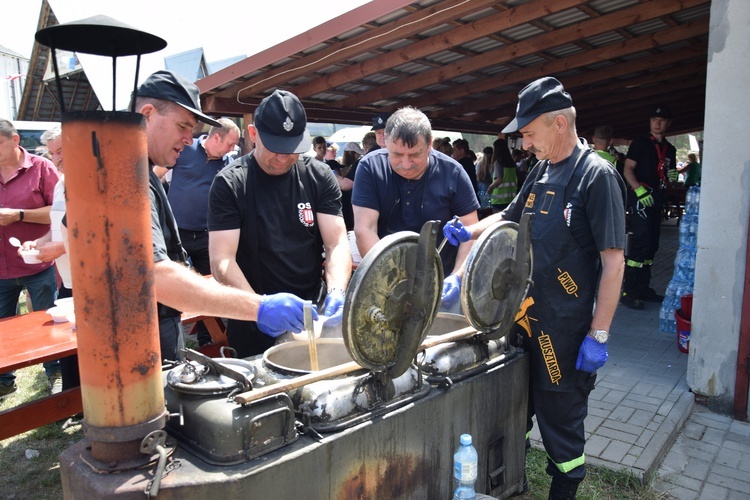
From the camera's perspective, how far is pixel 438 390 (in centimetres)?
202

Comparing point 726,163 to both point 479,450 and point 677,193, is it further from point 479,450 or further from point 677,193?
point 677,193

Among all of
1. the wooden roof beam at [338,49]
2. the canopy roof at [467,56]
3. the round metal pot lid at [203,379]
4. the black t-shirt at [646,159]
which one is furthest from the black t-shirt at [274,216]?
the black t-shirt at [646,159]

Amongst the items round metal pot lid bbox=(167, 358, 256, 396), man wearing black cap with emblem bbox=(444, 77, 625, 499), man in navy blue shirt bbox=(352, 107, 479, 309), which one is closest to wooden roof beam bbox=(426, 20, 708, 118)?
man in navy blue shirt bbox=(352, 107, 479, 309)

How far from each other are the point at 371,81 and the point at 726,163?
569 cm

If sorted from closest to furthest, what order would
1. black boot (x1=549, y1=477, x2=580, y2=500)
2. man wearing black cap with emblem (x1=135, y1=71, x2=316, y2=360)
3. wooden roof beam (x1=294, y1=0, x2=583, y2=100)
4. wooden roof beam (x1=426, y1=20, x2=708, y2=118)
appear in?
man wearing black cap with emblem (x1=135, y1=71, x2=316, y2=360)
black boot (x1=549, y1=477, x2=580, y2=500)
wooden roof beam (x1=294, y1=0, x2=583, y2=100)
wooden roof beam (x1=426, y1=20, x2=708, y2=118)

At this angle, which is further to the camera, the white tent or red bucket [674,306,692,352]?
the white tent

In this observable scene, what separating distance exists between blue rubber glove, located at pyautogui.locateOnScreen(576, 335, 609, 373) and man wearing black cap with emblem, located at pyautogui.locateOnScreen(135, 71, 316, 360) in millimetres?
1264

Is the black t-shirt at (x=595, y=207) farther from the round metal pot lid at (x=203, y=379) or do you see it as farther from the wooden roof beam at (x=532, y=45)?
the wooden roof beam at (x=532, y=45)

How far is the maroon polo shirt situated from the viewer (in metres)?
4.45

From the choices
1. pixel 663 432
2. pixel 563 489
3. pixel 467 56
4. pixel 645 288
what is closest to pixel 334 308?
pixel 563 489

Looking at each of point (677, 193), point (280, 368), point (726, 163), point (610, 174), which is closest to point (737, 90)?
point (726, 163)

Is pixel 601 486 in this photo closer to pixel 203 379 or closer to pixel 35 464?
pixel 203 379

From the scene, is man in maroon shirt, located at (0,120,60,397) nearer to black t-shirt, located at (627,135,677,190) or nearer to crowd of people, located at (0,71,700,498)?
crowd of people, located at (0,71,700,498)

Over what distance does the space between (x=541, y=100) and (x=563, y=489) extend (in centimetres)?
177
